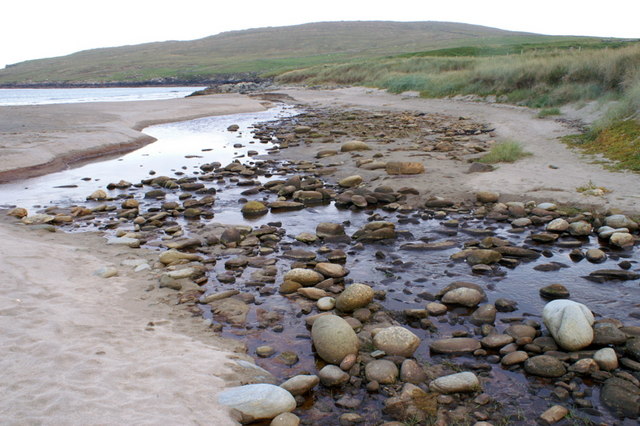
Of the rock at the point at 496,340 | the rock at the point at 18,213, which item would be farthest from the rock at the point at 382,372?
the rock at the point at 18,213

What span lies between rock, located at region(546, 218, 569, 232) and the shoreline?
12811 mm

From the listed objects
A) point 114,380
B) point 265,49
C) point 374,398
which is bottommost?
point 374,398

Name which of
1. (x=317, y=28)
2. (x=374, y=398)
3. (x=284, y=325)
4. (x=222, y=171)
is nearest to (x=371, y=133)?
(x=222, y=171)

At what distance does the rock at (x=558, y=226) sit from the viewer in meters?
7.21

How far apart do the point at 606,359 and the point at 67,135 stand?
61.7 feet

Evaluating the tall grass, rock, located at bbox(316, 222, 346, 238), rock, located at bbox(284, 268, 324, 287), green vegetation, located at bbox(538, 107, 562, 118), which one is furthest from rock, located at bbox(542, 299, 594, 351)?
green vegetation, located at bbox(538, 107, 562, 118)

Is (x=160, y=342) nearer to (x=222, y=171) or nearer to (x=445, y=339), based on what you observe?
(x=445, y=339)

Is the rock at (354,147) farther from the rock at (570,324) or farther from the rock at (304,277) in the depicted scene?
the rock at (570,324)

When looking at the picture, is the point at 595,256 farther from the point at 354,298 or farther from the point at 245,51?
the point at 245,51

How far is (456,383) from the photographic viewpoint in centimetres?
378

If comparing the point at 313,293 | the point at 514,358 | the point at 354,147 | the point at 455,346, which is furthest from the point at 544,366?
the point at 354,147

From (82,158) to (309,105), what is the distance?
69.1 ft

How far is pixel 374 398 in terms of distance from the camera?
378 cm

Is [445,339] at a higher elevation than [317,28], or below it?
below
